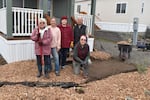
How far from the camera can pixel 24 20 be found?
25.7ft

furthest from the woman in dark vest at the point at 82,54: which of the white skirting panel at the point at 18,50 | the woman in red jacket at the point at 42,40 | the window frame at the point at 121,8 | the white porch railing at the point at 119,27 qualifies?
the window frame at the point at 121,8

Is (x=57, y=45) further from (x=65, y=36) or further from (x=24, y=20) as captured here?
A: (x=24, y=20)

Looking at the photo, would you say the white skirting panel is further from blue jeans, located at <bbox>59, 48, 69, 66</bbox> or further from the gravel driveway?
the gravel driveway

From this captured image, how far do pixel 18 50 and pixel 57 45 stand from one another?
2079 millimetres

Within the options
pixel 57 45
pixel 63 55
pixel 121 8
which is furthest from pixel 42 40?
pixel 121 8

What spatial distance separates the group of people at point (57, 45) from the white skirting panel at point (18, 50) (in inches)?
63.2

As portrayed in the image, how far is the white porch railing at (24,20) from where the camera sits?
24.9 ft

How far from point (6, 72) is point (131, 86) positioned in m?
3.68

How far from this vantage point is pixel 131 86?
557cm

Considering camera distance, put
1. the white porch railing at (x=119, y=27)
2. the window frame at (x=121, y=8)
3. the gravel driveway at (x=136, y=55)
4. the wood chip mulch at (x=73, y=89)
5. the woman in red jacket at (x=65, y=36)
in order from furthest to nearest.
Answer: the window frame at (x=121, y=8), the white porch railing at (x=119, y=27), the gravel driveway at (x=136, y=55), the woman in red jacket at (x=65, y=36), the wood chip mulch at (x=73, y=89)

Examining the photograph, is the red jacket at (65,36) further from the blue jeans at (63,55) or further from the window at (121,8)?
the window at (121,8)

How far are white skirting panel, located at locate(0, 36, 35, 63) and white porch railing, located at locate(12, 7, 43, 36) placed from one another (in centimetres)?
41

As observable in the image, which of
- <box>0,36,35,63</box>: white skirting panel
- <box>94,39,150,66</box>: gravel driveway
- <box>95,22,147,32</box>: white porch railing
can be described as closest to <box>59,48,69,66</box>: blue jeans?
<box>0,36,35,63</box>: white skirting panel

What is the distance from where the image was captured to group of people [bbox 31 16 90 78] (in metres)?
5.69
